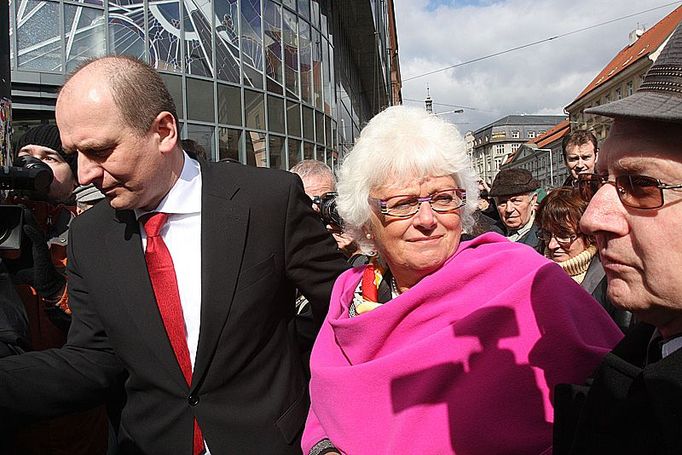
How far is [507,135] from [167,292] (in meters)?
138

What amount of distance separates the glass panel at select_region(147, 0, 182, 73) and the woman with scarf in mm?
8890

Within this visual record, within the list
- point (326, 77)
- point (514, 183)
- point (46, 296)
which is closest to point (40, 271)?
point (46, 296)

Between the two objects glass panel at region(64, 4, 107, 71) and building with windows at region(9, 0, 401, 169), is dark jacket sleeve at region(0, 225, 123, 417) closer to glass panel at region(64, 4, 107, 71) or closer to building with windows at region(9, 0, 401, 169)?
building with windows at region(9, 0, 401, 169)

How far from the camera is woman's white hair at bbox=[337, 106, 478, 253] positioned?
2061 mm

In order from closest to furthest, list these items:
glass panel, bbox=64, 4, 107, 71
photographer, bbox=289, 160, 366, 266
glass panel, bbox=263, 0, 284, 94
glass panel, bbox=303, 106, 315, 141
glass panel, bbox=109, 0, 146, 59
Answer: photographer, bbox=289, 160, 366, 266 → glass panel, bbox=64, 4, 107, 71 → glass panel, bbox=109, 0, 146, 59 → glass panel, bbox=263, 0, 284, 94 → glass panel, bbox=303, 106, 315, 141

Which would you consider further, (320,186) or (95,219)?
(320,186)

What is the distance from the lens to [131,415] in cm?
223

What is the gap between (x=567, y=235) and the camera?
3188 millimetres

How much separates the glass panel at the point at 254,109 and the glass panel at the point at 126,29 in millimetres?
2390

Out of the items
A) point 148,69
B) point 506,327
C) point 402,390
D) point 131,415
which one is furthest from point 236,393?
point 148,69

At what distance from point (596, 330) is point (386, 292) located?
0.74m

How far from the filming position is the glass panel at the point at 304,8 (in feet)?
46.6

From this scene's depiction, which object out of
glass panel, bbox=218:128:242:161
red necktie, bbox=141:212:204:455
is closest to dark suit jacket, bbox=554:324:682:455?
red necktie, bbox=141:212:204:455

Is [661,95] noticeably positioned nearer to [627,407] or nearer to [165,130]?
[627,407]
